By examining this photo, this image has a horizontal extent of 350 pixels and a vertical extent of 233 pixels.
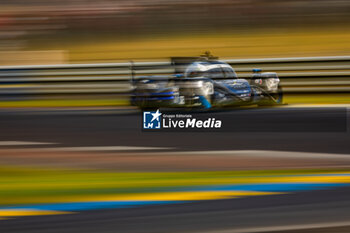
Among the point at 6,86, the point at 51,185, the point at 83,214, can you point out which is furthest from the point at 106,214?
the point at 6,86

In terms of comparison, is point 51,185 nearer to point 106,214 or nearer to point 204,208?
point 106,214

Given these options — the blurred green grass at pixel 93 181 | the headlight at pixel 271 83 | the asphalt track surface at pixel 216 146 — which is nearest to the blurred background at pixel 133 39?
the asphalt track surface at pixel 216 146

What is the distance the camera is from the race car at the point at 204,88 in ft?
26.2

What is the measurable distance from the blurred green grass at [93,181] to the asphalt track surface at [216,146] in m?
0.61

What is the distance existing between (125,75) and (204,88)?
12.9 ft

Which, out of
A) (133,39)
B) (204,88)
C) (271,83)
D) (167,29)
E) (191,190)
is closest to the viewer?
(191,190)

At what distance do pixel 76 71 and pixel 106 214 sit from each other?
846 centimetres

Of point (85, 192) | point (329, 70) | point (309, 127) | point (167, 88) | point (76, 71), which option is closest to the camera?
point (85, 192)

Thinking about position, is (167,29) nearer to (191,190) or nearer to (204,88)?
(204,88)

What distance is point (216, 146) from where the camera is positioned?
6.25 meters

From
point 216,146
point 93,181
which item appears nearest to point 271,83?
point 216,146

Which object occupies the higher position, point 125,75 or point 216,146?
point 125,75

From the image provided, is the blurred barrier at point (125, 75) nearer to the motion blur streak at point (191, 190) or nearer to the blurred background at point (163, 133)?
the blurred background at point (163, 133)

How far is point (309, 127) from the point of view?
24.1 ft
